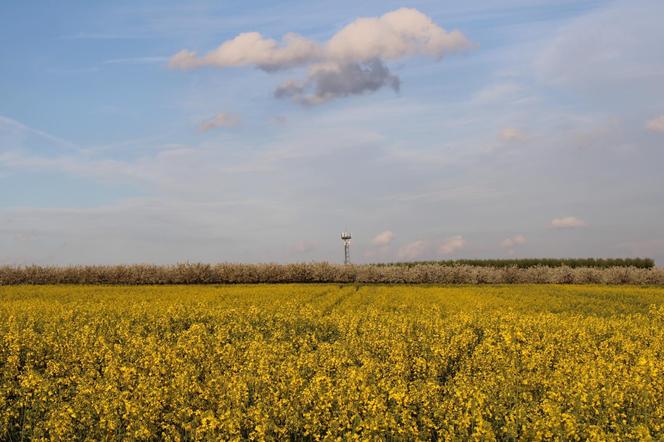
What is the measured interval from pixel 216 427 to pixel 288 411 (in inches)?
45.3

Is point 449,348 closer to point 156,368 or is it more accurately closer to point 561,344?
point 561,344

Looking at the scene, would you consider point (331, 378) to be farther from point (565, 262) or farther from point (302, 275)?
point (565, 262)

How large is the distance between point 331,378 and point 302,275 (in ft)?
167

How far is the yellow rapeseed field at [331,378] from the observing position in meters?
9.20

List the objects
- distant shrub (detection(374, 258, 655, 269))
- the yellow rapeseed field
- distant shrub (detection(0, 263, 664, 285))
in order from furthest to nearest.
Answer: distant shrub (detection(374, 258, 655, 269)) < distant shrub (detection(0, 263, 664, 285)) < the yellow rapeseed field

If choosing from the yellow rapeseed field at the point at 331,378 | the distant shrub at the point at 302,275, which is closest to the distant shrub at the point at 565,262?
the distant shrub at the point at 302,275

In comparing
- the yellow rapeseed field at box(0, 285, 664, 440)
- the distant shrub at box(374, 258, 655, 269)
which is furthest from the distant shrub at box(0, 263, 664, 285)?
the yellow rapeseed field at box(0, 285, 664, 440)

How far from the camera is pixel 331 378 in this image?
10891 mm

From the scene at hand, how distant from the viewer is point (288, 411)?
966 centimetres

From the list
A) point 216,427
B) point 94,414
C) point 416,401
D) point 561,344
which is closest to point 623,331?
point 561,344

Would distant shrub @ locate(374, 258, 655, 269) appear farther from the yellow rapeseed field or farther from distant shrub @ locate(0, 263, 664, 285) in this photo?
the yellow rapeseed field

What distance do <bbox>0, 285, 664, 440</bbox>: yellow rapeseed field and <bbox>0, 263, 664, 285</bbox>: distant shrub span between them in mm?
40244

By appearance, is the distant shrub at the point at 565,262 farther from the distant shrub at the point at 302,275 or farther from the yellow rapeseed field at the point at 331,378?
the yellow rapeseed field at the point at 331,378

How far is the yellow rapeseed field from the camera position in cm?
920
